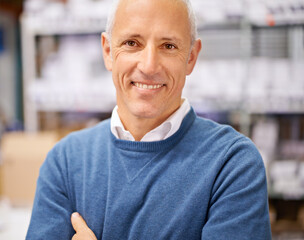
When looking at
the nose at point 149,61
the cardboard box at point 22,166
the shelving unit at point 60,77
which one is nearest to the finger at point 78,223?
the nose at point 149,61

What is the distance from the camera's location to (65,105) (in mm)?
2760

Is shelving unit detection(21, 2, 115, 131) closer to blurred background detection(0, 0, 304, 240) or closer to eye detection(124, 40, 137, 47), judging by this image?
blurred background detection(0, 0, 304, 240)

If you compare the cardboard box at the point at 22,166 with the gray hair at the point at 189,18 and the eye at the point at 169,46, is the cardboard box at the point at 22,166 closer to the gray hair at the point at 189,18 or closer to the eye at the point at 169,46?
the gray hair at the point at 189,18

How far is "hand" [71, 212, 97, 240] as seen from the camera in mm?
1095

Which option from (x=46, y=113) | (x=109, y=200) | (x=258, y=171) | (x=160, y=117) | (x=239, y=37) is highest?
(x=239, y=37)

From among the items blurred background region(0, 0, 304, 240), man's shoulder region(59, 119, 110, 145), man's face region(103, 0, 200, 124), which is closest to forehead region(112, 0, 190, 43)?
man's face region(103, 0, 200, 124)

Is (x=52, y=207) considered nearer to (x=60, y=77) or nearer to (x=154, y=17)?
(x=154, y=17)

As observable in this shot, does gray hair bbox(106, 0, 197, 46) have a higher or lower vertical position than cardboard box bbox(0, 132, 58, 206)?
higher

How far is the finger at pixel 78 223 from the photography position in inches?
43.7

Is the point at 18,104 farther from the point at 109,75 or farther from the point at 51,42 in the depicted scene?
the point at 109,75

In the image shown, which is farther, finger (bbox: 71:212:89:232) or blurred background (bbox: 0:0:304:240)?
blurred background (bbox: 0:0:304:240)

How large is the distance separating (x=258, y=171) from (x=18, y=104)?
4843mm

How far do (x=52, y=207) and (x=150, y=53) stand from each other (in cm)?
60

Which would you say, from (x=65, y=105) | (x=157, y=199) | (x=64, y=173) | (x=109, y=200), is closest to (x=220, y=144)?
(x=157, y=199)
